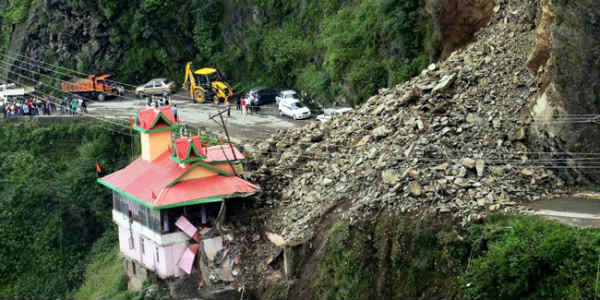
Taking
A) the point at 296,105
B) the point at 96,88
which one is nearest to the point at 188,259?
the point at 296,105

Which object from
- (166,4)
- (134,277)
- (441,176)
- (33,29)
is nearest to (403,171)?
(441,176)

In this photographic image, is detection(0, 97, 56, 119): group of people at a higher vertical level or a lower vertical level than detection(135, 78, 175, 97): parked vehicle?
lower

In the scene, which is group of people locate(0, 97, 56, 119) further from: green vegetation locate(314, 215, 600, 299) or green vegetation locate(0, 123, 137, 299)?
green vegetation locate(314, 215, 600, 299)

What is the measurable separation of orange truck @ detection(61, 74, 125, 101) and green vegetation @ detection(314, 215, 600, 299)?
114 ft

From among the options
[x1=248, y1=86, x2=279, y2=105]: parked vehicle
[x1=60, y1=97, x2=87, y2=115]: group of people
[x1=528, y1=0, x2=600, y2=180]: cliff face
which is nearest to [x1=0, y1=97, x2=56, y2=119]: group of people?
[x1=60, y1=97, x2=87, y2=115]: group of people

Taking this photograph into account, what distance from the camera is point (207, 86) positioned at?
59312mm

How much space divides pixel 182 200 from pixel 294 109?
16.9m

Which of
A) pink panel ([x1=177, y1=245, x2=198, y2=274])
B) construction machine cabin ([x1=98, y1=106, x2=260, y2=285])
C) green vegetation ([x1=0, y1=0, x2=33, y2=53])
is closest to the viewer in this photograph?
construction machine cabin ([x1=98, y1=106, x2=260, y2=285])

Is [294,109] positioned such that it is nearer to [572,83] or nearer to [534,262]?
[572,83]

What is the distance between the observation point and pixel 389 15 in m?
47.4

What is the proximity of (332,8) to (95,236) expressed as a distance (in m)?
19.2

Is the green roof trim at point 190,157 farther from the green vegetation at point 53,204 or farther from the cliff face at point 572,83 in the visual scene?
the green vegetation at point 53,204

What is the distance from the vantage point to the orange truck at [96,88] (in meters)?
64.4

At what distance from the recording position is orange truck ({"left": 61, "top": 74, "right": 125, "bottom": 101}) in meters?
64.4
